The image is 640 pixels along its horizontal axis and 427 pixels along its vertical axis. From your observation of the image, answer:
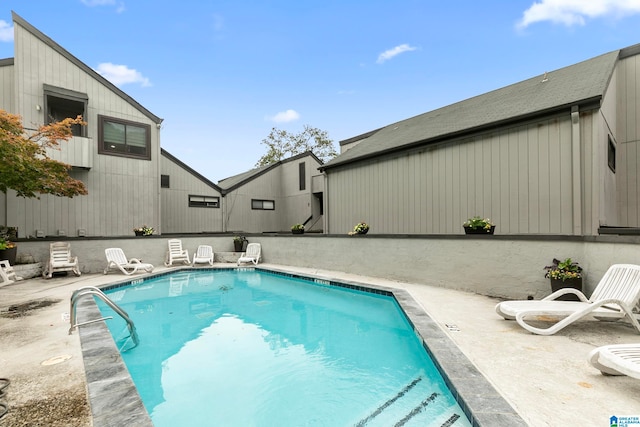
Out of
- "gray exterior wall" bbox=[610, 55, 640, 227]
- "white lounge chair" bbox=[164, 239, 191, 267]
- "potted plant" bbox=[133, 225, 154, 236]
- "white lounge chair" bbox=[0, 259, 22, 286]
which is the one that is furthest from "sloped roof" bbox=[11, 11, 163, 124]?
"gray exterior wall" bbox=[610, 55, 640, 227]

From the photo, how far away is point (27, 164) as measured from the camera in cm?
718

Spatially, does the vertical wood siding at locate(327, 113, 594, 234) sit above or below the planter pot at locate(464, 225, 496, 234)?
above

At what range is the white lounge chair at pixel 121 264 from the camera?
9.38m

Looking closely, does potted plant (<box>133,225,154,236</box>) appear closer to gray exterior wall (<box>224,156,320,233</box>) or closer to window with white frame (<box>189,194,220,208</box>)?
window with white frame (<box>189,194,220,208</box>)

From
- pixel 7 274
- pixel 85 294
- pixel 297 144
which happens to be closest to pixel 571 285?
pixel 85 294

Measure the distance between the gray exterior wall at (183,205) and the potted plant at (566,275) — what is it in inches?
540

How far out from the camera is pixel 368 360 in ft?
12.7

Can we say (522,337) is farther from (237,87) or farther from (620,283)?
(237,87)

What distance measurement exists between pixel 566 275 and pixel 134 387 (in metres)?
6.09

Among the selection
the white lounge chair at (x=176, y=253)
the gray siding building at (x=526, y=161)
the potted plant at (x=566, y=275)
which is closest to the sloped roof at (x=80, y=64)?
the white lounge chair at (x=176, y=253)

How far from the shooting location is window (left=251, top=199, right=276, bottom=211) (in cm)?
1698

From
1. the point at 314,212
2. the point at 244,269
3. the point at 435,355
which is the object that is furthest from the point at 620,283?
the point at 314,212

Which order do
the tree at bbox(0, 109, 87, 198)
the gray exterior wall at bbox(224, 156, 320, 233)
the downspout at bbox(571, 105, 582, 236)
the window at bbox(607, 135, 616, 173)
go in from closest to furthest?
1. the downspout at bbox(571, 105, 582, 236)
2. the tree at bbox(0, 109, 87, 198)
3. the window at bbox(607, 135, 616, 173)
4. the gray exterior wall at bbox(224, 156, 320, 233)

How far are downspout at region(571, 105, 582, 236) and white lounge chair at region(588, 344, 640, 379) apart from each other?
435 centimetres
